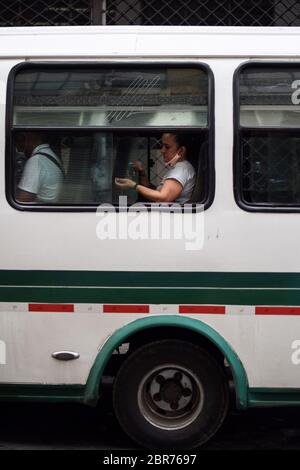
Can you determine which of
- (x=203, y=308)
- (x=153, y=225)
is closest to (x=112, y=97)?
(x=153, y=225)

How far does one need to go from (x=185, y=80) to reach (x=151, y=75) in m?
0.23

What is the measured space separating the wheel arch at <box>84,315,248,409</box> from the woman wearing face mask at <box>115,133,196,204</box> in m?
0.79

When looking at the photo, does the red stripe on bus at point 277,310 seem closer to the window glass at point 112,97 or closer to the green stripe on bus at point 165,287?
the green stripe on bus at point 165,287

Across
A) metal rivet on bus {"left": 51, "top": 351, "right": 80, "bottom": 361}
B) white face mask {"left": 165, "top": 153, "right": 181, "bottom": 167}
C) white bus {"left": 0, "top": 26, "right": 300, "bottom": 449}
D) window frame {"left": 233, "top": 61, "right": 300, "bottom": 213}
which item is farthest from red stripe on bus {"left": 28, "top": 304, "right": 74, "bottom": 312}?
window frame {"left": 233, "top": 61, "right": 300, "bottom": 213}

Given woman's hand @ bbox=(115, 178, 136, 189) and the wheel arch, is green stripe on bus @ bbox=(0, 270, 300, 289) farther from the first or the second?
woman's hand @ bbox=(115, 178, 136, 189)

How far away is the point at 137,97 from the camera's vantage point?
195 inches

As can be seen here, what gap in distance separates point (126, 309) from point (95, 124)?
48.3 inches

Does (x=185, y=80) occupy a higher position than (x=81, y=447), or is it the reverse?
(x=185, y=80)

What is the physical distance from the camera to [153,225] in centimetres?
488

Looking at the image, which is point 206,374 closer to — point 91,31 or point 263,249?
point 263,249

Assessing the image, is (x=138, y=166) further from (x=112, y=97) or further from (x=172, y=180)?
(x=112, y=97)

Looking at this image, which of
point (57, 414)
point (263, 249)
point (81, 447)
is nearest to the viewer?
point (263, 249)

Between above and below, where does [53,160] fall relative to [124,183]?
above

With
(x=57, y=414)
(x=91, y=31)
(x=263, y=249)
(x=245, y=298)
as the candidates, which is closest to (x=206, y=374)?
(x=245, y=298)
